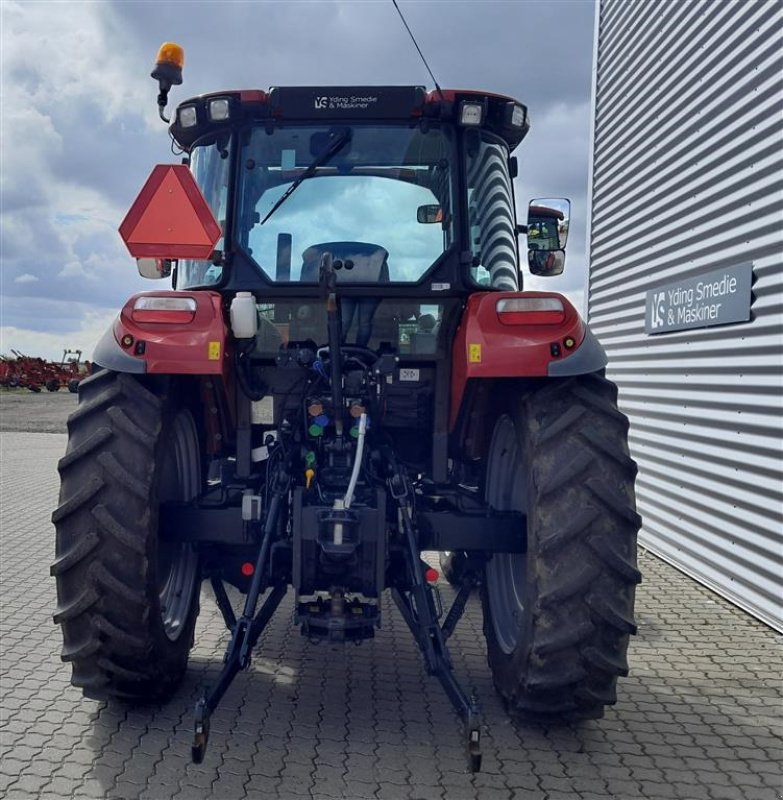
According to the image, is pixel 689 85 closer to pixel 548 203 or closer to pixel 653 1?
pixel 653 1

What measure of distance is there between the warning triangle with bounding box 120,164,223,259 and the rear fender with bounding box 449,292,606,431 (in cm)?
111

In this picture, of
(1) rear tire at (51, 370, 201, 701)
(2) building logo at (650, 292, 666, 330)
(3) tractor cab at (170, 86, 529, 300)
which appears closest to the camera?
(1) rear tire at (51, 370, 201, 701)

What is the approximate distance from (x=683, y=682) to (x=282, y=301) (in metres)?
2.67

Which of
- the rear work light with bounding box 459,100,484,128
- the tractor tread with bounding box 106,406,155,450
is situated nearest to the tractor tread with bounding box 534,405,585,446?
the rear work light with bounding box 459,100,484,128

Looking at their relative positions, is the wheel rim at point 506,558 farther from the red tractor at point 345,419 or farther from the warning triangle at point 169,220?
the warning triangle at point 169,220

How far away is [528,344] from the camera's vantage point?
10.9 feet

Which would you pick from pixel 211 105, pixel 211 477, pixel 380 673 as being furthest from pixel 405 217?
pixel 380 673

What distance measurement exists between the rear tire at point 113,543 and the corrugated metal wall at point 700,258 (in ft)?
12.3

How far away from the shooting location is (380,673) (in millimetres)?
4117

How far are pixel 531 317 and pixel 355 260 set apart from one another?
2.84 feet

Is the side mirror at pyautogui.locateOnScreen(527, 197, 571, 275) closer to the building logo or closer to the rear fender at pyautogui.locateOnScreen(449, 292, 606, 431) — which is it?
the rear fender at pyautogui.locateOnScreen(449, 292, 606, 431)

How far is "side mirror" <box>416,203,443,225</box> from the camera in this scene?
3.83m

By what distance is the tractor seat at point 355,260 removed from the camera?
3.78 metres

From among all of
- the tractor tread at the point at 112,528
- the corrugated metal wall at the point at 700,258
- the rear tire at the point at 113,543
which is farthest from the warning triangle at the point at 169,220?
the corrugated metal wall at the point at 700,258
